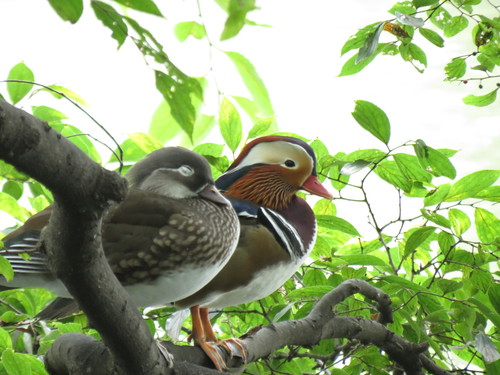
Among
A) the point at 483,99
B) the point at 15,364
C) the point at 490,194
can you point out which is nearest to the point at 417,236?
the point at 490,194

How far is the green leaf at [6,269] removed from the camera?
0.81 m

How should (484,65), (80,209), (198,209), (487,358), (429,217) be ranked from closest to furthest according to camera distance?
(80,209)
(198,209)
(487,358)
(429,217)
(484,65)

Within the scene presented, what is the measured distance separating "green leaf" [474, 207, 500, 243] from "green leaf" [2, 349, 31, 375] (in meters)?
0.88

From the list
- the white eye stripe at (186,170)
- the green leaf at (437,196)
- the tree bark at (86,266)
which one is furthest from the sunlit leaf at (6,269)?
the green leaf at (437,196)

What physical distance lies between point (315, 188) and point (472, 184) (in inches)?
11.8

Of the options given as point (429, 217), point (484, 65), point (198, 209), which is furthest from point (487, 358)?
point (484, 65)

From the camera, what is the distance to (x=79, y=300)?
2.35 feet

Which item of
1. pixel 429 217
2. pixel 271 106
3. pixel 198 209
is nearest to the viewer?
pixel 271 106

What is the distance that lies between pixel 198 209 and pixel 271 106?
0.65 feet

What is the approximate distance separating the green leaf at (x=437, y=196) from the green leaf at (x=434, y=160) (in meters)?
0.10

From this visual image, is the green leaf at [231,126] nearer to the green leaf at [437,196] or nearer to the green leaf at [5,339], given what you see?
the green leaf at [437,196]

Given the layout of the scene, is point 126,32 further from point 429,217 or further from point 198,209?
point 429,217

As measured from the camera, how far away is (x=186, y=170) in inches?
38.5

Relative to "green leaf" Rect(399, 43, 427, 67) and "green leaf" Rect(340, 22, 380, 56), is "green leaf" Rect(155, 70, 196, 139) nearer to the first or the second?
"green leaf" Rect(340, 22, 380, 56)
